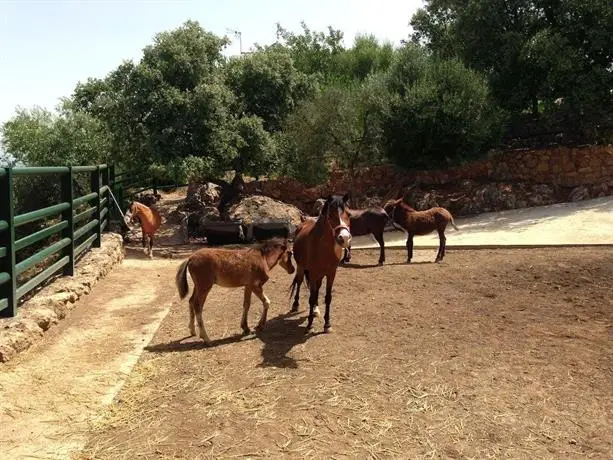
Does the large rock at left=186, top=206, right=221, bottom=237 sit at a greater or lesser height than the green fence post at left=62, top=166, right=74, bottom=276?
lesser

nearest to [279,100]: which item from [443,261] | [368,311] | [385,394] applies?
[443,261]

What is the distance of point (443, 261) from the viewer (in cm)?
1067

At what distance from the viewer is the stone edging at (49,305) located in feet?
17.1

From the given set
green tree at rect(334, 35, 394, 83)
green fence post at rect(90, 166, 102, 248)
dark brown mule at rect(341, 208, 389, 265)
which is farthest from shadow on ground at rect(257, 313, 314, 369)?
green tree at rect(334, 35, 394, 83)

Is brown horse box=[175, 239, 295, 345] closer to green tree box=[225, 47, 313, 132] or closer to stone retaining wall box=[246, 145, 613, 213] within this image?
green tree box=[225, 47, 313, 132]

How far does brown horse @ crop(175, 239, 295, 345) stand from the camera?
5.98 m

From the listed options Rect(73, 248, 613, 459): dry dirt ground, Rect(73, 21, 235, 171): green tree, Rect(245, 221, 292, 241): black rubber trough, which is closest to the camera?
Rect(73, 248, 613, 459): dry dirt ground

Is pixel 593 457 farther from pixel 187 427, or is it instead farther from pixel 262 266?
pixel 262 266

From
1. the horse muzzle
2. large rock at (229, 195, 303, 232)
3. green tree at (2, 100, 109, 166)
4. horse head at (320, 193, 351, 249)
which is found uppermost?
green tree at (2, 100, 109, 166)

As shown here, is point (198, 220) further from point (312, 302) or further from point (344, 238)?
point (344, 238)

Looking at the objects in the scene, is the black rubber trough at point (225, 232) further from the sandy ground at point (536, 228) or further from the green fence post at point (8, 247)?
the green fence post at point (8, 247)

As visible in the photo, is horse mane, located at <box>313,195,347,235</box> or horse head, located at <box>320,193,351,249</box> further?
horse mane, located at <box>313,195,347,235</box>

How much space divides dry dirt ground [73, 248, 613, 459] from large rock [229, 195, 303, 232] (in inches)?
307

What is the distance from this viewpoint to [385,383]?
4539 millimetres
